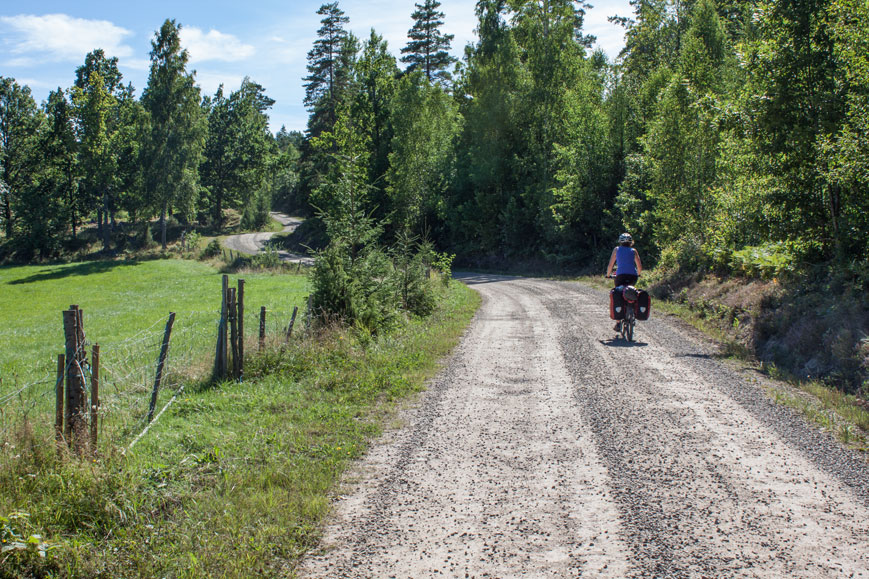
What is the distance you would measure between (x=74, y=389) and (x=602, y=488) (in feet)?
15.4

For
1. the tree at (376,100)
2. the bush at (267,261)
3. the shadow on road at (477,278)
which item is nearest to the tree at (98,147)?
the bush at (267,261)

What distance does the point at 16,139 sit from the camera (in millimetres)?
58281

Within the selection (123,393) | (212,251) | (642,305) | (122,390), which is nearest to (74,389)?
(123,393)

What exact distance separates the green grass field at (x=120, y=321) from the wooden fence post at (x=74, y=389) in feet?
1.49

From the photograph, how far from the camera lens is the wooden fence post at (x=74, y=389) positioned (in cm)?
528

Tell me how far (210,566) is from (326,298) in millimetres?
8899

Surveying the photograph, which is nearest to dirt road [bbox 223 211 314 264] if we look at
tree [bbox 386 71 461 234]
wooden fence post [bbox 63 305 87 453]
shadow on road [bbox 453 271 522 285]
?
tree [bbox 386 71 461 234]

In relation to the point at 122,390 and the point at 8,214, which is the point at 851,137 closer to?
the point at 122,390

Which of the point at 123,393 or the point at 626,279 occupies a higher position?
the point at 626,279

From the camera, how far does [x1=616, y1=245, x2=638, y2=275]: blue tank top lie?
1290cm

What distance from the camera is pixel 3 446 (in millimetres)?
5176

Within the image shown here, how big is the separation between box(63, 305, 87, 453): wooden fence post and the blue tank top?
34.2 ft

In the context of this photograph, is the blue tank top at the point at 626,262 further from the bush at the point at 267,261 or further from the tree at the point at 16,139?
the tree at the point at 16,139

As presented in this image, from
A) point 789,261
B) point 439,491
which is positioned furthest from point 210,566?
point 789,261
